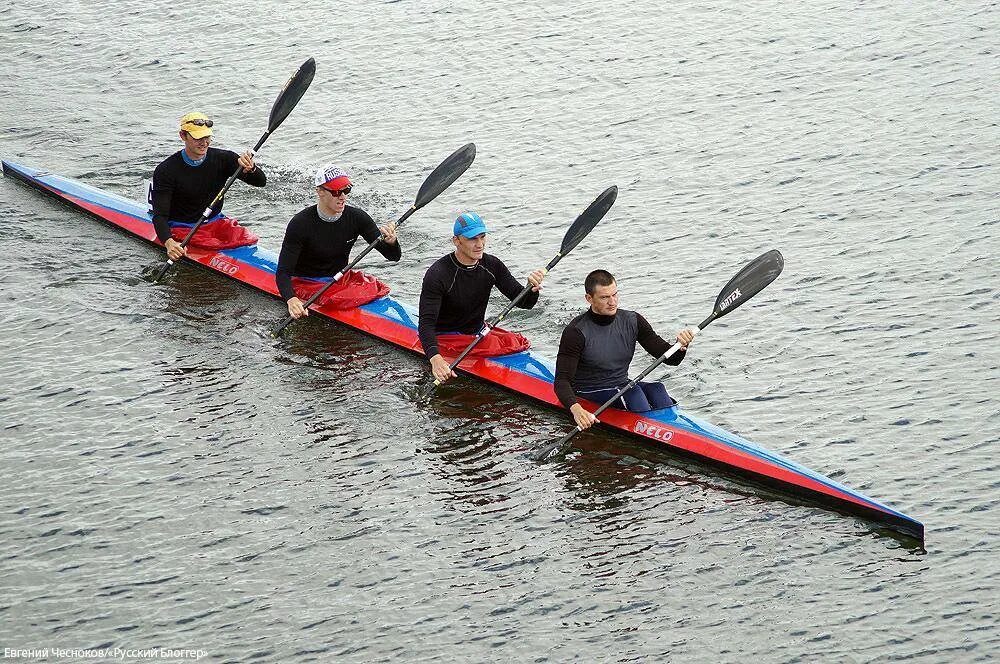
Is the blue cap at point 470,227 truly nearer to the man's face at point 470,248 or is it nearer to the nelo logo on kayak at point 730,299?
the man's face at point 470,248

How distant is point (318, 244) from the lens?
12211 mm

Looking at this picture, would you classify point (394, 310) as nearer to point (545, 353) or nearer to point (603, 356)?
point (545, 353)

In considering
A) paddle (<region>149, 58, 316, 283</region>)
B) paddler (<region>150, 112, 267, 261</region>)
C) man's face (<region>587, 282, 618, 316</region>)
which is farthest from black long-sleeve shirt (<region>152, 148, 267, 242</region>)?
man's face (<region>587, 282, 618, 316</region>)

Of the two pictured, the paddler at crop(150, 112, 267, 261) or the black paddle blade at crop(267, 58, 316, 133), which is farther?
the black paddle blade at crop(267, 58, 316, 133)

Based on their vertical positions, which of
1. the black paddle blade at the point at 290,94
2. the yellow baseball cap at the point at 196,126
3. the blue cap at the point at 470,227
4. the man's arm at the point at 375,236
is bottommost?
the man's arm at the point at 375,236

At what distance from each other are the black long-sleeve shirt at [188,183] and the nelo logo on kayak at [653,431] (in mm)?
5745

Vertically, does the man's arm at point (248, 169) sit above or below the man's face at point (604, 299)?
above

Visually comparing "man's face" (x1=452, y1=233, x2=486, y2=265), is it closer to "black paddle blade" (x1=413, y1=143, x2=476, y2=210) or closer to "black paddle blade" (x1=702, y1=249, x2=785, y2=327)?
"black paddle blade" (x1=413, y1=143, x2=476, y2=210)

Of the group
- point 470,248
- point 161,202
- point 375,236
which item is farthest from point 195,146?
point 470,248

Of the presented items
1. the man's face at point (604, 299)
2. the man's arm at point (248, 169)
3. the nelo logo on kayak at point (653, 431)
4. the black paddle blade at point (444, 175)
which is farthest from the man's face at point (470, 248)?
the man's arm at point (248, 169)

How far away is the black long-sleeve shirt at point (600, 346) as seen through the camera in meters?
10.2

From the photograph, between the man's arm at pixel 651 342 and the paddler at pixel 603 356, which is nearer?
the paddler at pixel 603 356

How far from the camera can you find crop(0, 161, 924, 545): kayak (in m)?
9.47

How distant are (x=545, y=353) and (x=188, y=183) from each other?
466 cm
